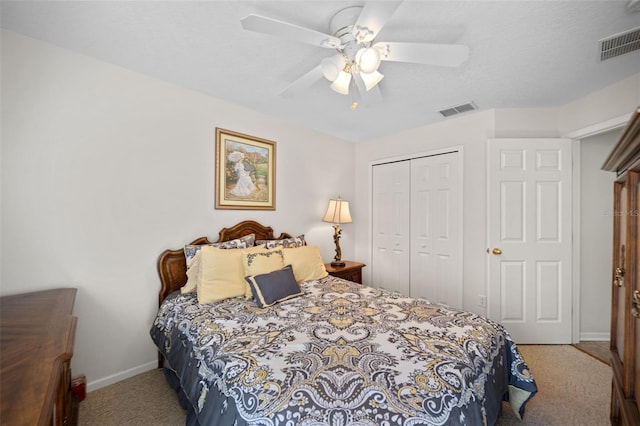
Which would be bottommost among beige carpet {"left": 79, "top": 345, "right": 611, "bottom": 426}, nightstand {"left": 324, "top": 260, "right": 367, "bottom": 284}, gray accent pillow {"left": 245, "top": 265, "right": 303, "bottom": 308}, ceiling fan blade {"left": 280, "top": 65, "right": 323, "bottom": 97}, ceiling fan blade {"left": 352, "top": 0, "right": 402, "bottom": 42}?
beige carpet {"left": 79, "top": 345, "right": 611, "bottom": 426}

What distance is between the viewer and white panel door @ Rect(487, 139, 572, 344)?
269 centimetres

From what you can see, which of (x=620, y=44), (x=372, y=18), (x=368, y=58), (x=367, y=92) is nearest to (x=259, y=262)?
(x=367, y=92)

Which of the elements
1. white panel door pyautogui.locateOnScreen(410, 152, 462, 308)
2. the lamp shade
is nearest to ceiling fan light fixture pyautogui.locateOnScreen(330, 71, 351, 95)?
the lamp shade

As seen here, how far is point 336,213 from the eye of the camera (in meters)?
3.42

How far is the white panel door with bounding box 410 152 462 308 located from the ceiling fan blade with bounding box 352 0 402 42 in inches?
87.0

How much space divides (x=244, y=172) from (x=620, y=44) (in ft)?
10.0

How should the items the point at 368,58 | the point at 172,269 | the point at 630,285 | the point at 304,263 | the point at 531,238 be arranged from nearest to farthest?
the point at 630,285
the point at 368,58
the point at 172,269
the point at 304,263
the point at 531,238

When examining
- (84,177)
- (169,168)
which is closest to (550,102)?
(169,168)

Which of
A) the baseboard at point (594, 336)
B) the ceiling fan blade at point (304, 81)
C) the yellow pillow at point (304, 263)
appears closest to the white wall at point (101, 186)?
the yellow pillow at point (304, 263)

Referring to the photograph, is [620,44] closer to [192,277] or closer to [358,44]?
[358,44]

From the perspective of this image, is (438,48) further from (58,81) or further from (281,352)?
(58,81)

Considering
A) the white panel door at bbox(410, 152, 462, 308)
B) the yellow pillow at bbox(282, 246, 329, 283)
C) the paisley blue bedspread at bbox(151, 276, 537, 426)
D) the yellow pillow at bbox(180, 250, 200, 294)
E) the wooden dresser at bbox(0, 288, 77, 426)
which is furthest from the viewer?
the white panel door at bbox(410, 152, 462, 308)

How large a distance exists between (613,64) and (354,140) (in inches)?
104

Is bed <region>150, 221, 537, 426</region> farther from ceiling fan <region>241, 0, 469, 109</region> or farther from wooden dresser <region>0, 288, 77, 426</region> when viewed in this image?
ceiling fan <region>241, 0, 469, 109</region>
